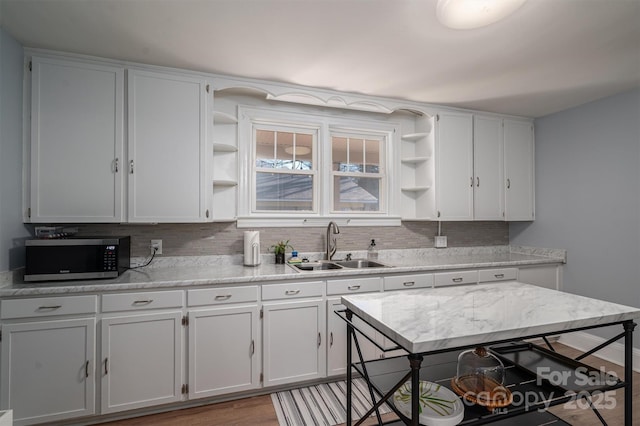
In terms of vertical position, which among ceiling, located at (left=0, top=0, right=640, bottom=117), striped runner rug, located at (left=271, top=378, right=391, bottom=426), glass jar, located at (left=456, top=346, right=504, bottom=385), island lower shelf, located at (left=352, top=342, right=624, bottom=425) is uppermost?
ceiling, located at (left=0, top=0, right=640, bottom=117)

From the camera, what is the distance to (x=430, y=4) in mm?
1747

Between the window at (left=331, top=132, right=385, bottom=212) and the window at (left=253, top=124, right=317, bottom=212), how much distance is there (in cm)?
26

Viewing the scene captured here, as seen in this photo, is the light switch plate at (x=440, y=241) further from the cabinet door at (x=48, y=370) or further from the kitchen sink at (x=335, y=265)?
the cabinet door at (x=48, y=370)

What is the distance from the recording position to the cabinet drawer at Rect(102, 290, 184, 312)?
6.82 ft

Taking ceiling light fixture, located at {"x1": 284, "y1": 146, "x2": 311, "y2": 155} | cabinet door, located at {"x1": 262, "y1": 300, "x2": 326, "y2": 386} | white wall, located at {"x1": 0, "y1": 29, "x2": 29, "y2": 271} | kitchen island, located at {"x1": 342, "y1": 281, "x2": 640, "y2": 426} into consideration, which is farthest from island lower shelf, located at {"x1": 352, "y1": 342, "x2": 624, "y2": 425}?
white wall, located at {"x1": 0, "y1": 29, "x2": 29, "y2": 271}

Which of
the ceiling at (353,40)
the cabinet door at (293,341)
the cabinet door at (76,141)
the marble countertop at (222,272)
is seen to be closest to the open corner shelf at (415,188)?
the marble countertop at (222,272)

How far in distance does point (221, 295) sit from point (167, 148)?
3.90ft

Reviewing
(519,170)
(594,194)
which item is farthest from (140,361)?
(594,194)

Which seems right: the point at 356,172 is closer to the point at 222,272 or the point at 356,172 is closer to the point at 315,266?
the point at 315,266

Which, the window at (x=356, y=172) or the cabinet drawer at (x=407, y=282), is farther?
the window at (x=356, y=172)

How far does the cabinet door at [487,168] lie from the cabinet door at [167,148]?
2741mm

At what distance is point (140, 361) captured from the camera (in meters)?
2.14

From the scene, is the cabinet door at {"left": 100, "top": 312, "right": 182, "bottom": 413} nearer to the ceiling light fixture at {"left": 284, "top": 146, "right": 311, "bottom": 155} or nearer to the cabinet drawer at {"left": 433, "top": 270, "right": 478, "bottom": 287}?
the ceiling light fixture at {"left": 284, "top": 146, "right": 311, "bottom": 155}

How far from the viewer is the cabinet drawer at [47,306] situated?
192 cm
